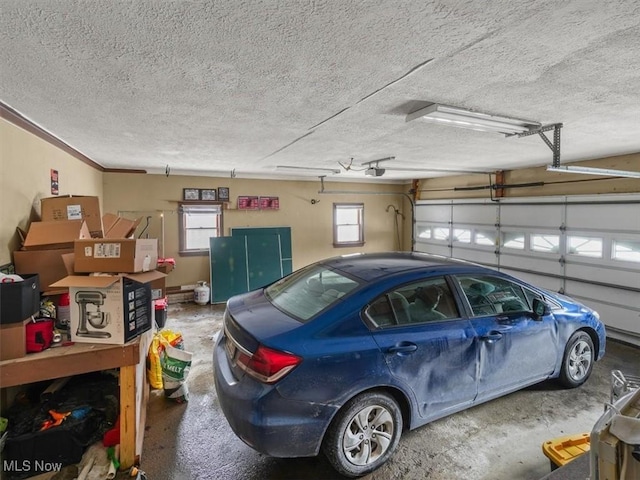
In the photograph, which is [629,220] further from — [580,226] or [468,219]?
[468,219]

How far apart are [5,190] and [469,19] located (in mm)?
3009

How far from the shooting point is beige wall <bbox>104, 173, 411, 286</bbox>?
593 centimetres

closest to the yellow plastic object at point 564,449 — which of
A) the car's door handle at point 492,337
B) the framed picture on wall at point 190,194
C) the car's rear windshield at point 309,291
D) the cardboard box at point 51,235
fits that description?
the car's door handle at point 492,337

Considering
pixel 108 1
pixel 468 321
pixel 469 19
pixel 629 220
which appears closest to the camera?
pixel 108 1

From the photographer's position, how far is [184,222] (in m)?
6.27

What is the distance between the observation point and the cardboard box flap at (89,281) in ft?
6.44

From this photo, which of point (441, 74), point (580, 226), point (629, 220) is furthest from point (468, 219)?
point (441, 74)

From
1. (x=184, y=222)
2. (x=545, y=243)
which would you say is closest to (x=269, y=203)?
(x=184, y=222)

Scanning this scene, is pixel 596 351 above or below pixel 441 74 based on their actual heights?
below

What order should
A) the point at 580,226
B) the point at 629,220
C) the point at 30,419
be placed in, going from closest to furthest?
the point at 30,419, the point at 629,220, the point at 580,226

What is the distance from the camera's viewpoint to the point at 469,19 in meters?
1.28

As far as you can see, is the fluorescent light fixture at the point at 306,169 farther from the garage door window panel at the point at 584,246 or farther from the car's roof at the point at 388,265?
the garage door window panel at the point at 584,246

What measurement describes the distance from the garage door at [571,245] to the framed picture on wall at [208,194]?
200 inches

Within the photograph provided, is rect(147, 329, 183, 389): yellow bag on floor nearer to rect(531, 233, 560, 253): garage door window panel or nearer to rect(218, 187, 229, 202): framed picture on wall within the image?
rect(218, 187, 229, 202): framed picture on wall
